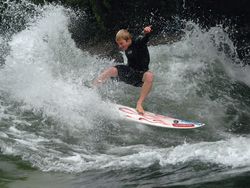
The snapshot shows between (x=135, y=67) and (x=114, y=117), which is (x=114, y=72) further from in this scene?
(x=114, y=117)

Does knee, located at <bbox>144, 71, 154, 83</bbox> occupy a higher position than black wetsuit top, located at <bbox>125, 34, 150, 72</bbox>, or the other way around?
black wetsuit top, located at <bbox>125, 34, 150, 72</bbox>

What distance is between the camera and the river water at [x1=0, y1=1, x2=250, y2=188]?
21.5ft

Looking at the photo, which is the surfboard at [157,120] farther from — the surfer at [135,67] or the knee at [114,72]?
the knee at [114,72]

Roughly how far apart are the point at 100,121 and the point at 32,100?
1751mm

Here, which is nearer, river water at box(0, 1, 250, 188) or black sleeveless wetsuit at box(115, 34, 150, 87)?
river water at box(0, 1, 250, 188)

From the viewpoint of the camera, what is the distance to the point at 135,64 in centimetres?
943

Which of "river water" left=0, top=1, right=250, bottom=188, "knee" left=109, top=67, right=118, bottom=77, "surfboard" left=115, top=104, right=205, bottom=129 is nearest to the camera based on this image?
"river water" left=0, top=1, right=250, bottom=188

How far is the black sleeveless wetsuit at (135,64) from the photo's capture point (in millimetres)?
9227

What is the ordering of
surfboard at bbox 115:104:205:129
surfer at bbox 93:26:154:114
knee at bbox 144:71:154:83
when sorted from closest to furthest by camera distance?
1. surfboard at bbox 115:104:205:129
2. surfer at bbox 93:26:154:114
3. knee at bbox 144:71:154:83

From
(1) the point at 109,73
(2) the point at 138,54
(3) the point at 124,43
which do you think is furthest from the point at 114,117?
(3) the point at 124,43

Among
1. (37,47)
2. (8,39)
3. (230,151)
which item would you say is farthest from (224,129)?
(8,39)

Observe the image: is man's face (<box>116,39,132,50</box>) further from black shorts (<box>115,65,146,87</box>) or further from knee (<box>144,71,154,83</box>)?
knee (<box>144,71,154,83</box>)

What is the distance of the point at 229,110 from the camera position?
10.2 metres

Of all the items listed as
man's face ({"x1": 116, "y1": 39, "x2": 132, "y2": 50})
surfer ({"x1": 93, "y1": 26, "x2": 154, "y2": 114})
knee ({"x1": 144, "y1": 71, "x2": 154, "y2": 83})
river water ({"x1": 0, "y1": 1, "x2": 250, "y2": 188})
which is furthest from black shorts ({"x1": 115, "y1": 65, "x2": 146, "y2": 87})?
river water ({"x1": 0, "y1": 1, "x2": 250, "y2": 188})
